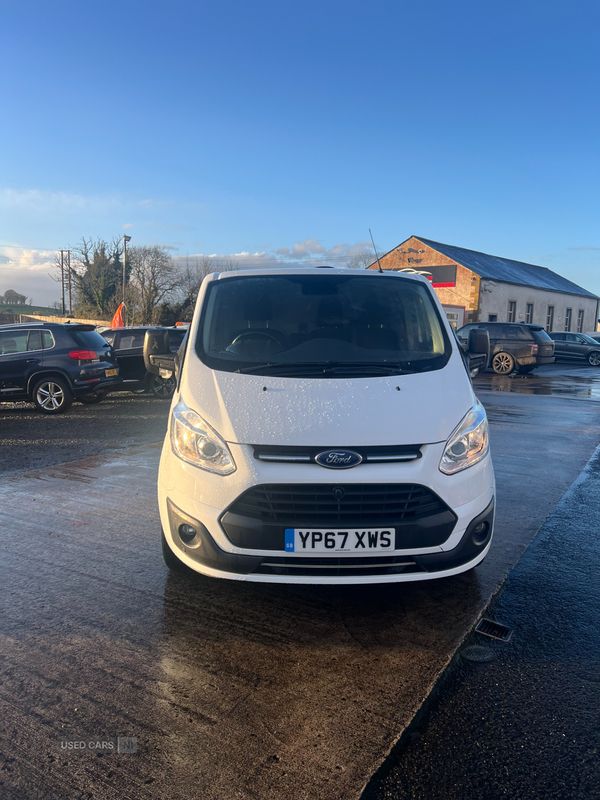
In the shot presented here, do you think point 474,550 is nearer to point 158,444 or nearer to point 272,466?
point 272,466

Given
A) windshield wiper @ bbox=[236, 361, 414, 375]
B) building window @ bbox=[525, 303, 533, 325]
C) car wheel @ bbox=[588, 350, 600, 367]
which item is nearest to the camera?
windshield wiper @ bbox=[236, 361, 414, 375]

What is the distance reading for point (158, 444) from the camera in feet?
26.5

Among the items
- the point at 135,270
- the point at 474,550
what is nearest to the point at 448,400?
the point at 474,550

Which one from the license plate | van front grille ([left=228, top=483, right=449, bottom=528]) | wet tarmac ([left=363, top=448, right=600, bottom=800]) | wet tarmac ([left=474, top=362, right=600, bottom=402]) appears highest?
van front grille ([left=228, top=483, right=449, bottom=528])

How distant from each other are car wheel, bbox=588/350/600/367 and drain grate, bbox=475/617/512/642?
28.9 meters

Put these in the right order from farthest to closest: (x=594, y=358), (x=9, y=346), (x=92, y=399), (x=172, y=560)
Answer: (x=594, y=358) < (x=92, y=399) < (x=9, y=346) < (x=172, y=560)

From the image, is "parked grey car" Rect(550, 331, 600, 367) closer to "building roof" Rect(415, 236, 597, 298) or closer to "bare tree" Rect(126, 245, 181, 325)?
"building roof" Rect(415, 236, 597, 298)

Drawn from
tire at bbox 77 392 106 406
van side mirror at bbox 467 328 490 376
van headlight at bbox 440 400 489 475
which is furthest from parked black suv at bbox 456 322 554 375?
van headlight at bbox 440 400 489 475

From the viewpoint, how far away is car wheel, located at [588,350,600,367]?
28.7 m

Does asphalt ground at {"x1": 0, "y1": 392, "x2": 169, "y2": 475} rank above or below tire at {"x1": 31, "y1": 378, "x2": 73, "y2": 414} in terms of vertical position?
below

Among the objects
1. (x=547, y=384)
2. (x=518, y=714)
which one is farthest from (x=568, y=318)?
(x=518, y=714)

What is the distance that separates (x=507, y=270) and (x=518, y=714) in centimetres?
5027

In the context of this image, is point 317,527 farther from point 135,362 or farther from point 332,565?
point 135,362

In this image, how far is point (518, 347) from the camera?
21.5 m
